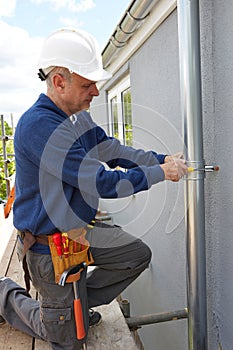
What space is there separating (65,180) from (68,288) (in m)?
0.68

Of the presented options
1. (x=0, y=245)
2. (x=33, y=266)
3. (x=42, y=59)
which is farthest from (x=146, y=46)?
(x=0, y=245)

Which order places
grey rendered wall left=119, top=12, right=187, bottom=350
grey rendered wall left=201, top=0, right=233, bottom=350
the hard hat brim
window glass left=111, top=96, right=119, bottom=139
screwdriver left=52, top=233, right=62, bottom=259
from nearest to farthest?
grey rendered wall left=201, top=0, right=233, bottom=350
the hard hat brim
screwdriver left=52, top=233, right=62, bottom=259
grey rendered wall left=119, top=12, right=187, bottom=350
window glass left=111, top=96, right=119, bottom=139

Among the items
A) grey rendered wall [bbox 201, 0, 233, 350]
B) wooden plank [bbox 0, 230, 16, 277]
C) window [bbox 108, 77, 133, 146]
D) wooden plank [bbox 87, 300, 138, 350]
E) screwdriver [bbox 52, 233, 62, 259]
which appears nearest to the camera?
grey rendered wall [bbox 201, 0, 233, 350]

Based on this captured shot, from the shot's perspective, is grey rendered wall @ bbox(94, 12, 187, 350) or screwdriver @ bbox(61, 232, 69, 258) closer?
screwdriver @ bbox(61, 232, 69, 258)

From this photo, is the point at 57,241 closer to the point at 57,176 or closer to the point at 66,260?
the point at 66,260

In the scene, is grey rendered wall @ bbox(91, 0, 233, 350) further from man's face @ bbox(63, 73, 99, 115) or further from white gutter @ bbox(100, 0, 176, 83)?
man's face @ bbox(63, 73, 99, 115)

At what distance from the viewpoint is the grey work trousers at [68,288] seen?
6.82 feet

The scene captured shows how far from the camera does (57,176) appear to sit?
1820mm

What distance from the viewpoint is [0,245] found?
422 cm

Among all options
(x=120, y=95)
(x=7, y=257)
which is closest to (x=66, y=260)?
(x=7, y=257)

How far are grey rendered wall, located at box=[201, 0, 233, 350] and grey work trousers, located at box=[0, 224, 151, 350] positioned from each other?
0.53 m

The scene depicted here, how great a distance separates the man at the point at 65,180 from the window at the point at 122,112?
7.95 ft

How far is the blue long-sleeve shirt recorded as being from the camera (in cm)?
177

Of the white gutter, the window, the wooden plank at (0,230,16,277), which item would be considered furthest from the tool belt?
the window
